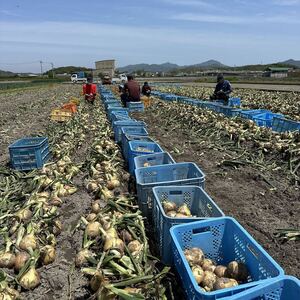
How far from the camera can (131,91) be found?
13195 mm

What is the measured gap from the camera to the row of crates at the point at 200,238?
2.26 metres

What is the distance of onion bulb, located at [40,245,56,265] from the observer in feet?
10.9

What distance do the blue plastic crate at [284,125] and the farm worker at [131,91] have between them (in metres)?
5.43

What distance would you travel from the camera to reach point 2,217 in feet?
13.4

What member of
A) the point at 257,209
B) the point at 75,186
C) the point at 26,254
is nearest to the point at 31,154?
the point at 75,186

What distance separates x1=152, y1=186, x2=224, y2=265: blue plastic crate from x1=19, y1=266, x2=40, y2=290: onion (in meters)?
1.09

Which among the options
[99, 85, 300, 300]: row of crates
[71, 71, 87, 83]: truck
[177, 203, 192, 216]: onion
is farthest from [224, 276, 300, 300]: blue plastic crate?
[71, 71, 87, 83]: truck

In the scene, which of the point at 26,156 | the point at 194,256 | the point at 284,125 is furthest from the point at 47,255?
the point at 284,125

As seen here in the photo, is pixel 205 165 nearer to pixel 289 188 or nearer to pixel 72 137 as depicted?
pixel 289 188

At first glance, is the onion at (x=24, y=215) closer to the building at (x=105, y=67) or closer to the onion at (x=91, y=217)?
the onion at (x=91, y=217)

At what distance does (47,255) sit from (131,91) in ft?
33.9

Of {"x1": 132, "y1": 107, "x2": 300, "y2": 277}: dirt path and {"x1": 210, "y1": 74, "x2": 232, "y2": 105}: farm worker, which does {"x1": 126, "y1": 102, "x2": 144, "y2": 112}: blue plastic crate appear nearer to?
{"x1": 210, "y1": 74, "x2": 232, "y2": 105}: farm worker

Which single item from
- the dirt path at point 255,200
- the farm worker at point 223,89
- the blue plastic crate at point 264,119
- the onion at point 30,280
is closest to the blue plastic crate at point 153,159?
the dirt path at point 255,200

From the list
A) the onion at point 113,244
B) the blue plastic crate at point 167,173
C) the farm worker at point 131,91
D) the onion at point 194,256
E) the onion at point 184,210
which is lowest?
the onion at point 113,244
